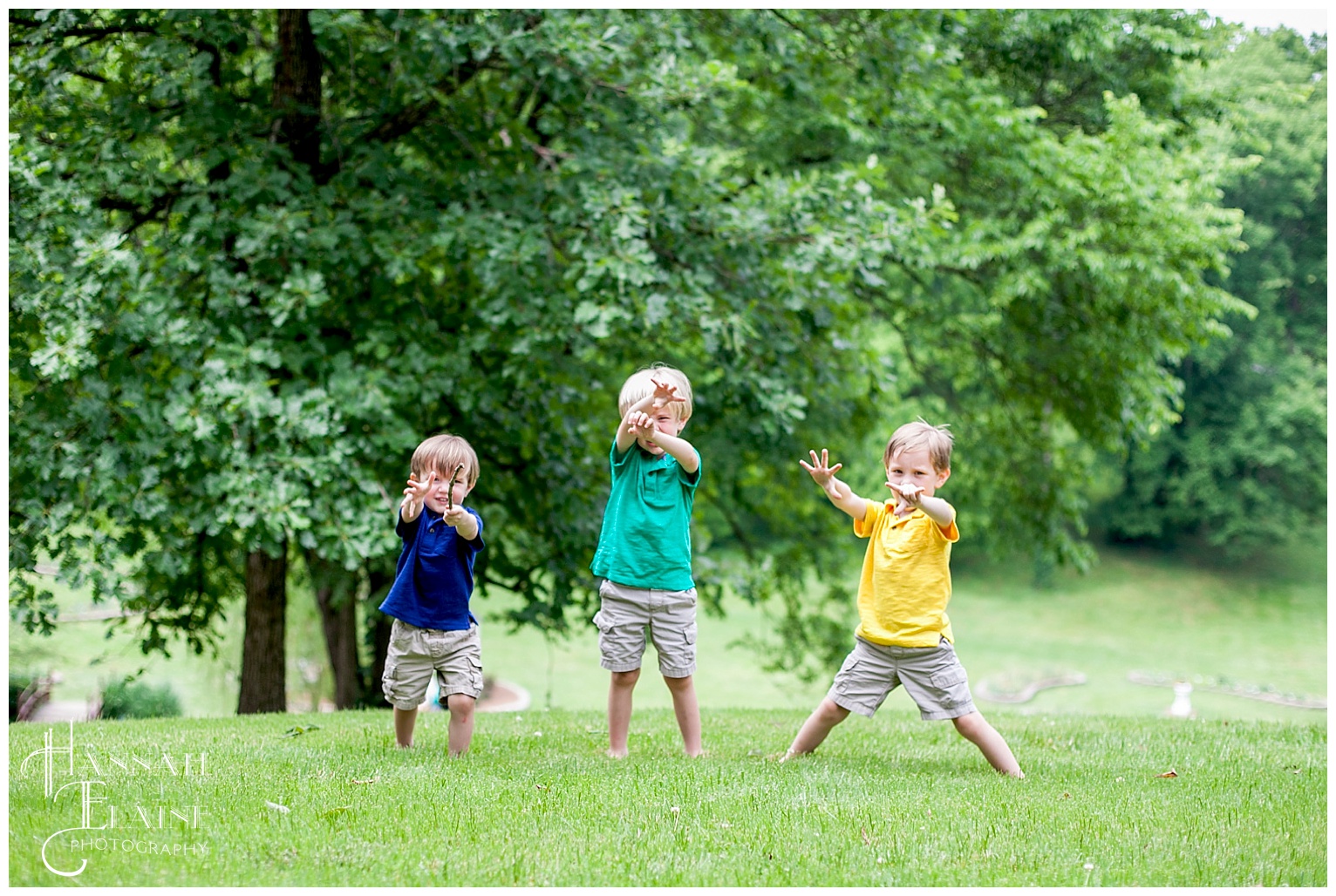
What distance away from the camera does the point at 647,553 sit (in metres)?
5.04

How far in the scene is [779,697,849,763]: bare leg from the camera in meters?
5.16

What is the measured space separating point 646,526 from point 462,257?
156 inches

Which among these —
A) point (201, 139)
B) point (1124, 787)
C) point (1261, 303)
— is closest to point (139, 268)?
point (201, 139)

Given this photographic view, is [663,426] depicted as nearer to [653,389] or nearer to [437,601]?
[653,389]

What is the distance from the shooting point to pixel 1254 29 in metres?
13.7

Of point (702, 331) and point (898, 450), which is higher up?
point (702, 331)

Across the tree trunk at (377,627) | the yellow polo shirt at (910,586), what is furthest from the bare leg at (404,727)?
the tree trunk at (377,627)

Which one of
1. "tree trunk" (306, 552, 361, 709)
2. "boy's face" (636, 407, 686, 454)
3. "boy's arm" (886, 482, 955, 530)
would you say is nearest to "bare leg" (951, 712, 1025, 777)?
"boy's arm" (886, 482, 955, 530)

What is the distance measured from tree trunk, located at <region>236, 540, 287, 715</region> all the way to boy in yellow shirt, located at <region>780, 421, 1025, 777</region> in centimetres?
568

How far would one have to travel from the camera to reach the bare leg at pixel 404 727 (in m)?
5.44

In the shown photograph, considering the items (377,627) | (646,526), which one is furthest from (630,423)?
(377,627)

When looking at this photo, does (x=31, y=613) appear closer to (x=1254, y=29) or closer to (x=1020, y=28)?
(x=1020, y=28)

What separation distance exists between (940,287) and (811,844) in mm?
12217

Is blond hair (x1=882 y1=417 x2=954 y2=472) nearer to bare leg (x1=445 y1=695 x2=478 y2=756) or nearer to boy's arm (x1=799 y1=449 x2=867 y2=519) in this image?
boy's arm (x1=799 y1=449 x2=867 y2=519)
